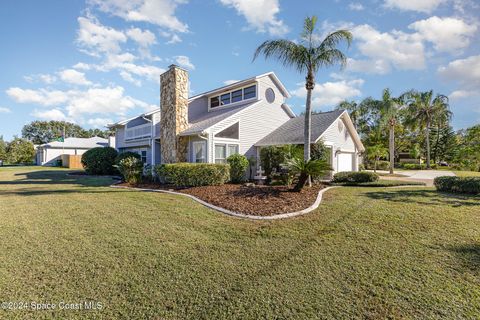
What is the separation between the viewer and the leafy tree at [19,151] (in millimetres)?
42250

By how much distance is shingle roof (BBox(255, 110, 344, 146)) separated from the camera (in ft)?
49.6

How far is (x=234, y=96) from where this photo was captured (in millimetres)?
18328

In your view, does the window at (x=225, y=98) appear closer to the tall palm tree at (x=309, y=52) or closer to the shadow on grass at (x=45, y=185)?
the tall palm tree at (x=309, y=52)

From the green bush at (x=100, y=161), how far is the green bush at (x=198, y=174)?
459 inches

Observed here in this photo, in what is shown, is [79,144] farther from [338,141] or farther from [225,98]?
[338,141]

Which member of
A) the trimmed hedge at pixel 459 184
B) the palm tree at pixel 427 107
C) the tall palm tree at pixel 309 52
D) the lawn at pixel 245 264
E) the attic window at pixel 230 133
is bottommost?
the lawn at pixel 245 264

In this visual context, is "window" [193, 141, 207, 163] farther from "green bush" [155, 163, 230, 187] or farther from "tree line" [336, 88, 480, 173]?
"tree line" [336, 88, 480, 173]

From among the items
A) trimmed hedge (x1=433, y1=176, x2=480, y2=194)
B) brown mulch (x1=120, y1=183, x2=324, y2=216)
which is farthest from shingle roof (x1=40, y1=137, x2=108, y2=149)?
trimmed hedge (x1=433, y1=176, x2=480, y2=194)

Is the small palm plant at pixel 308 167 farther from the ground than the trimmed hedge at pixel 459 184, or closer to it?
farther from the ground

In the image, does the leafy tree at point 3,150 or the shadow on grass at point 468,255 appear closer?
the shadow on grass at point 468,255

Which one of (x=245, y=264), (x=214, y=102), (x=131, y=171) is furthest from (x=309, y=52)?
(x=131, y=171)

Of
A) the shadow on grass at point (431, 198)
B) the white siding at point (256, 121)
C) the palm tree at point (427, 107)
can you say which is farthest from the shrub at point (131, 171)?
the palm tree at point (427, 107)

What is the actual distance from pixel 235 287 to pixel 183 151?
1200 centimetres

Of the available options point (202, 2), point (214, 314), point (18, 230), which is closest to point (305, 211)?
point (214, 314)
